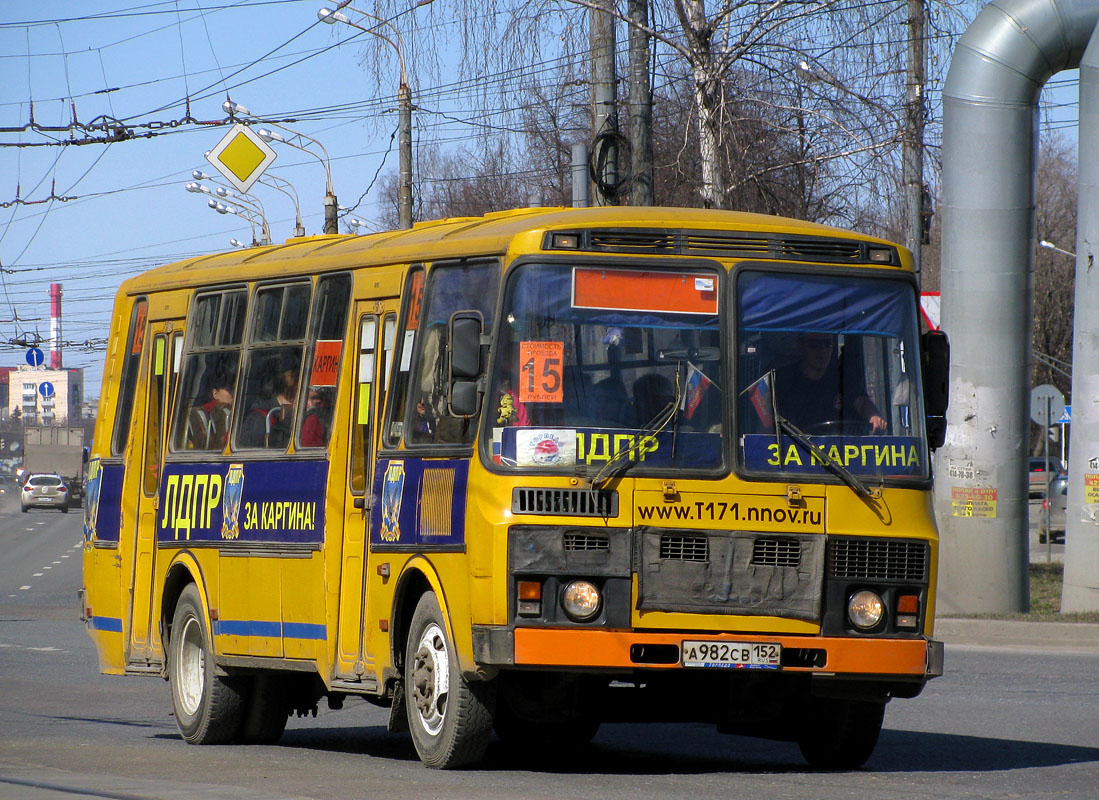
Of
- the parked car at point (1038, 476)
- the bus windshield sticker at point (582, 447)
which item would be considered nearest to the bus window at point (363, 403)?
the bus windshield sticker at point (582, 447)

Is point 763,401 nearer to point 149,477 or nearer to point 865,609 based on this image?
point 865,609

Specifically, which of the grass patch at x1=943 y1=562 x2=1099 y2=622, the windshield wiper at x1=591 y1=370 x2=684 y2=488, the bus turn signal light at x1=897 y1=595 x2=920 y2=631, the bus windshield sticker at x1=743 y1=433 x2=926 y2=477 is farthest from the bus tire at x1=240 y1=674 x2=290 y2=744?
the grass patch at x1=943 y1=562 x2=1099 y2=622

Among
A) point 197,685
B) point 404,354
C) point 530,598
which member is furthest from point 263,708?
point 530,598

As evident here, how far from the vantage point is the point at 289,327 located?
1135 centimetres

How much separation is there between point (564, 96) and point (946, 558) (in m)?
6.47

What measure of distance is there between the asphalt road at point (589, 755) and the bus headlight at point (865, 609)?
0.74 meters

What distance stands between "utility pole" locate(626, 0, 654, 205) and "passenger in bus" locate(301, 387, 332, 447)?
8.45 meters

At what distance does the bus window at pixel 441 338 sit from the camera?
930 cm

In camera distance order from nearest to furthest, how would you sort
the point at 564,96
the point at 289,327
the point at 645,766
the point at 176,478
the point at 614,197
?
the point at 645,766 < the point at 289,327 < the point at 176,478 < the point at 614,197 < the point at 564,96

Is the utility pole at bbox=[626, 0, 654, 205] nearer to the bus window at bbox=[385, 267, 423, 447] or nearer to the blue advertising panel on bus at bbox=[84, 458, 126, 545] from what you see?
the blue advertising panel on bus at bbox=[84, 458, 126, 545]

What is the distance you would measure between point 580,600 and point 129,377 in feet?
18.7

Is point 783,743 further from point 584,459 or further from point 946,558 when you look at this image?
point 946,558

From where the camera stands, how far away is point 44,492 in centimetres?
7212

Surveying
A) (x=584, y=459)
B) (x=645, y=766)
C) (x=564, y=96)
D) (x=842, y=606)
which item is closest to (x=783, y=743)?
(x=645, y=766)
